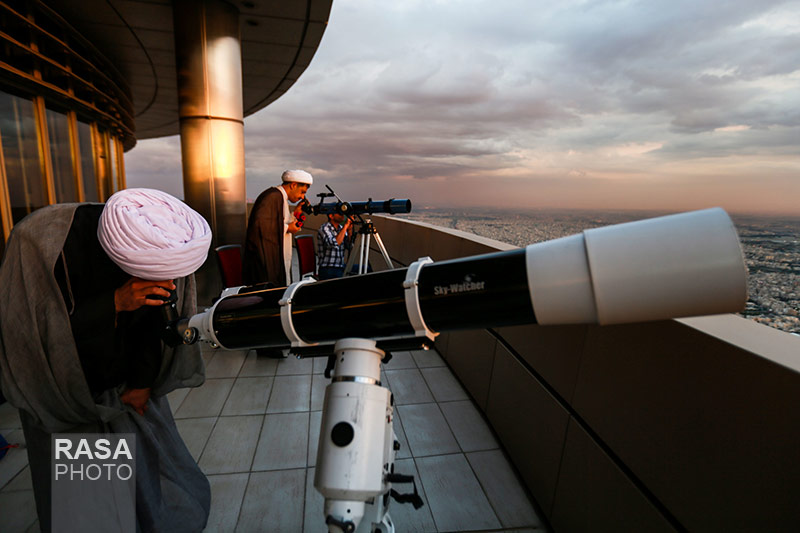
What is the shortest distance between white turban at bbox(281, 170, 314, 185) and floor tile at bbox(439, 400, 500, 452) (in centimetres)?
228

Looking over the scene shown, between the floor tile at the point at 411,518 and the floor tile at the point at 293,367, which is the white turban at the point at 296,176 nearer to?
the floor tile at the point at 293,367

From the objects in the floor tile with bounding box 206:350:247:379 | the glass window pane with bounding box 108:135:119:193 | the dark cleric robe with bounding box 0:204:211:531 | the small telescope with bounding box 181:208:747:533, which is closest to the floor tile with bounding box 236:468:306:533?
the dark cleric robe with bounding box 0:204:211:531

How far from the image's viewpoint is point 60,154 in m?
4.30

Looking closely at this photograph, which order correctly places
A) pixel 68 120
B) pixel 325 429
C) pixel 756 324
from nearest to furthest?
pixel 325 429 → pixel 756 324 → pixel 68 120

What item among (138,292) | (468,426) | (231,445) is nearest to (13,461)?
(231,445)

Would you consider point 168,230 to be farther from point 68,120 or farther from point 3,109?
point 68,120

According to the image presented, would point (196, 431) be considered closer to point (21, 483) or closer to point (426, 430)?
point (21, 483)

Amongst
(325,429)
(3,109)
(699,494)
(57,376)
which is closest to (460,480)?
(699,494)

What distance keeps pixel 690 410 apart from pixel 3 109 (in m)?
5.16

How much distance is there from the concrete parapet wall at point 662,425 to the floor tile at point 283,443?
4.30 feet

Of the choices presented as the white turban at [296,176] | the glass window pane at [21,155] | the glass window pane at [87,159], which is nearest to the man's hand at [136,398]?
the white turban at [296,176]

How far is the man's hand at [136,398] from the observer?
4.76 feet

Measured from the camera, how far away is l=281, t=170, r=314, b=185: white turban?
11.4 feet

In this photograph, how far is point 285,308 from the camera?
1053 millimetres
